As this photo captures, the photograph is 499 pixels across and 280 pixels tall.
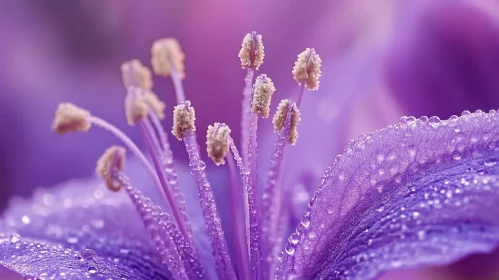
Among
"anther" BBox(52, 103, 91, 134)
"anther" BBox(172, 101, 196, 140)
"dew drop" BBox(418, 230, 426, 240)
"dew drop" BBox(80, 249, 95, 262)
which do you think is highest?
"anther" BBox(52, 103, 91, 134)

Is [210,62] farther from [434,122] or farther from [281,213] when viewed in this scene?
[434,122]

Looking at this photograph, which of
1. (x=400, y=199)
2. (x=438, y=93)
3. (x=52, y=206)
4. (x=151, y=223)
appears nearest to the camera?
(x=400, y=199)

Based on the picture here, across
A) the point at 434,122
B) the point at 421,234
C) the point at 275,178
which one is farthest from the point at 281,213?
the point at 421,234

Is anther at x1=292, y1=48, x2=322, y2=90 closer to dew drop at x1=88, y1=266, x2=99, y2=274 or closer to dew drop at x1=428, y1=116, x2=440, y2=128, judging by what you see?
dew drop at x1=428, y1=116, x2=440, y2=128

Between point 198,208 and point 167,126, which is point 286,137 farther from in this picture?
point 167,126

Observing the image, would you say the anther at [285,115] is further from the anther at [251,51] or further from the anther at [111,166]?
the anther at [111,166]

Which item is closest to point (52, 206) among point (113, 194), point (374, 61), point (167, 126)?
point (113, 194)

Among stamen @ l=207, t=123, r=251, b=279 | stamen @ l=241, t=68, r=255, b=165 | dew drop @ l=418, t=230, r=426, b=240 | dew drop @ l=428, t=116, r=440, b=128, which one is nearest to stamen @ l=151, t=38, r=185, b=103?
stamen @ l=241, t=68, r=255, b=165
